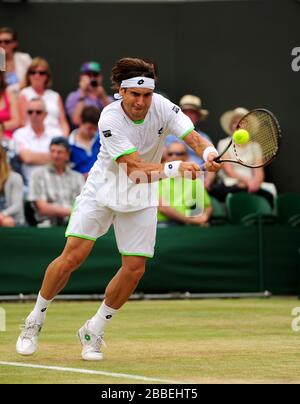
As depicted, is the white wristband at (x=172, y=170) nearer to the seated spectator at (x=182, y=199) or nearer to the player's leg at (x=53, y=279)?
the player's leg at (x=53, y=279)

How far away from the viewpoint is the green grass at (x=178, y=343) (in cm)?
722

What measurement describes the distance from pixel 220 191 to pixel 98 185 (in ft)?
23.0

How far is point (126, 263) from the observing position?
813cm

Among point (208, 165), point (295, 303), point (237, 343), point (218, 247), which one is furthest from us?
point (218, 247)

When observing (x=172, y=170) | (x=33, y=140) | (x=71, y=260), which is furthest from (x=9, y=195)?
(x=172, y=170)

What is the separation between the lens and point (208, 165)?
7785 mm

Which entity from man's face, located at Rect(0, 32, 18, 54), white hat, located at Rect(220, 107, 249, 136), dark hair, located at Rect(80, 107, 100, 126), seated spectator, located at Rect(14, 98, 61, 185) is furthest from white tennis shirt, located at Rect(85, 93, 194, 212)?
white hat, located at Rect(220, 107, 249, 136)

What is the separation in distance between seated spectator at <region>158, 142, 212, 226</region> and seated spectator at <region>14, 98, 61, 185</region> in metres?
1.61

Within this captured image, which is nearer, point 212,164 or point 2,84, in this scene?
point 212,164

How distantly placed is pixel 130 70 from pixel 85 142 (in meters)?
6.72

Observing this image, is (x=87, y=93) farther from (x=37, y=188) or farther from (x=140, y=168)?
(x=140, y=168)

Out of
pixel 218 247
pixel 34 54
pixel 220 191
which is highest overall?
pixel 34 54

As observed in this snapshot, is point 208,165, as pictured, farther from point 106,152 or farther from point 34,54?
point 34,54

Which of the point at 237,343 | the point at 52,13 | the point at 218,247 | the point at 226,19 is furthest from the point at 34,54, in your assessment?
the point at 237,343
